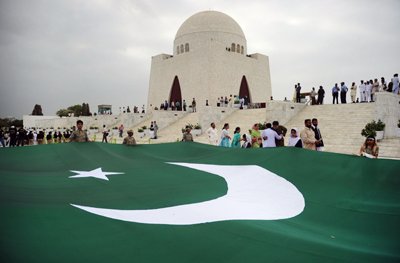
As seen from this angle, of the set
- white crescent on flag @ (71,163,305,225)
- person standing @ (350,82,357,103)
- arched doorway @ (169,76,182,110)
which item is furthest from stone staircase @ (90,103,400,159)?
arched doorway @ (169,76,182,110)

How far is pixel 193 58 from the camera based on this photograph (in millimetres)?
31297

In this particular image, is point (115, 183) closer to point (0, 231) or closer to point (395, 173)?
point (0, 231)

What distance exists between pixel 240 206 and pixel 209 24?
32.2 m

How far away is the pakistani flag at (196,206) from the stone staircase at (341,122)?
859cm

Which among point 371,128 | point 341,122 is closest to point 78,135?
point 371,128

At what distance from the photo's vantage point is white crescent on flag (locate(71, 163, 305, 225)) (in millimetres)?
2846

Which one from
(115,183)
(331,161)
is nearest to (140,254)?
(115,183)

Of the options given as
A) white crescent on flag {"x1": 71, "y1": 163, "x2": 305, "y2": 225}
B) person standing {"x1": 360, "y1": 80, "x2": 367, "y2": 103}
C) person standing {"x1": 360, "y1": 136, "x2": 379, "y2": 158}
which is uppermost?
person standing {"x1": 360, "y1": 80, "x2": 367, "y2": 103}

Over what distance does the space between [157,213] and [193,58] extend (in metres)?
29.4

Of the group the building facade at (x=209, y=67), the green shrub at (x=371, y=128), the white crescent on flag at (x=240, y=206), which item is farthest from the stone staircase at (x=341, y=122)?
the building facade at (x=209, y=67)

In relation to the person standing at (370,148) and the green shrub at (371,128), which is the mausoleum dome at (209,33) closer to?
the green shrub at (371,128)

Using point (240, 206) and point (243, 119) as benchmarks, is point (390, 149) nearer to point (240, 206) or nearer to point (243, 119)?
point (243, 119)

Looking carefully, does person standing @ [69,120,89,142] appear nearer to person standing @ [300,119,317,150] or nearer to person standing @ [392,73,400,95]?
person standing @ [300,119,317,150]

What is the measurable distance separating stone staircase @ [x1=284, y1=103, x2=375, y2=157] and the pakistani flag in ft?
28.2
